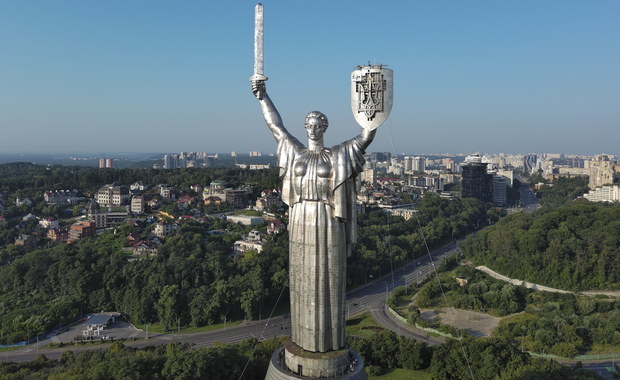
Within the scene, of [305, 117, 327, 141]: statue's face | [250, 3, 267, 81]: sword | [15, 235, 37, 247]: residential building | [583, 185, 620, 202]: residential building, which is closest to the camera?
[305, 117, 327, 141]: statue's face

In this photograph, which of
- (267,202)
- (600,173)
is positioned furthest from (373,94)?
(600,173)

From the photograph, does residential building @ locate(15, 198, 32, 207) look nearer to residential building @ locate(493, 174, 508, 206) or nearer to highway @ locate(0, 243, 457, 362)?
highway @ locate(0, 243, 457, 362)

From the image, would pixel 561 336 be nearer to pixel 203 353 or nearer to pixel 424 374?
pixel 424 374

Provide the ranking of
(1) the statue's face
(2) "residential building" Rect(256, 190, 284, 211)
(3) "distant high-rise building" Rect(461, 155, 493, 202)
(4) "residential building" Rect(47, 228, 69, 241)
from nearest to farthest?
(1) the statue's face, (4) "residential building" Rect(47, 228, 69, 241), (2) "residential building" Rect(256, 190, 284, 211), (3) "distant high-rise building" Rect(461, 155, 493, 202)

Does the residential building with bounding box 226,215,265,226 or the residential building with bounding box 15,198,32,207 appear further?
the residential building with bounding box 15,198,32,207

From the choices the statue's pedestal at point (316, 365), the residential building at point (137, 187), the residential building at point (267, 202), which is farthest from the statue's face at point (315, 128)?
the residential building at point (137, 187)

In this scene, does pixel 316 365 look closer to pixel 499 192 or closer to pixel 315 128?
pixel 315 128

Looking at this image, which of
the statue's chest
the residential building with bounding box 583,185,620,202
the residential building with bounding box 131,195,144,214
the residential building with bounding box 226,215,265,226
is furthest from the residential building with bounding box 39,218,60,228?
the residential building with bounding box 583,185,620,202
